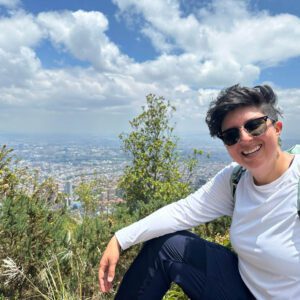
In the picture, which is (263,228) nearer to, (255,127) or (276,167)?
(276,167)

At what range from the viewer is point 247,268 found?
191cm

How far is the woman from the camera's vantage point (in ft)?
5.63

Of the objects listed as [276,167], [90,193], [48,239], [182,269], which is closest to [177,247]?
[182,269]

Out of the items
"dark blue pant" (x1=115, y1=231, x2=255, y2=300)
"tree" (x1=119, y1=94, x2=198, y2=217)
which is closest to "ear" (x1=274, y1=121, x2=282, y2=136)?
"dark blue pant" (x1=115, y1=231, x2=255, y2=300)

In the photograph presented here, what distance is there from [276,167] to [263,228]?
314 mm

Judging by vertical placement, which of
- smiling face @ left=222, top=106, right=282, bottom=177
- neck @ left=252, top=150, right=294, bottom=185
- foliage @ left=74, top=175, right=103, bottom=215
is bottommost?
foliage @ left=74, top=175, right=103, bottom=215

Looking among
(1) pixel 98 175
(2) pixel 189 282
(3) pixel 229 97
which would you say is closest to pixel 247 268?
(2) pixel 189 282

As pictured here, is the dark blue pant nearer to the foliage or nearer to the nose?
the nose

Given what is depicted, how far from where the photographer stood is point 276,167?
1.79m

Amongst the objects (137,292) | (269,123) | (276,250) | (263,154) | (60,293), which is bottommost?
(60,293)

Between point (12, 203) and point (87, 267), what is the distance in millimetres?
828

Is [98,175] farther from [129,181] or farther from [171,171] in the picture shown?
[171,171]

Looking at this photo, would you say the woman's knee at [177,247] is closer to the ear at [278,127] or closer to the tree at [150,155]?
the ear at [278,127]

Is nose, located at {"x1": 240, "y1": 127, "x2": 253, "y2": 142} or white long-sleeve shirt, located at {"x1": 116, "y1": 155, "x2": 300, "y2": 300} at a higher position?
nose, located at {"x1": 240, "y1": 127, "x2": 253, "y2": 142}
